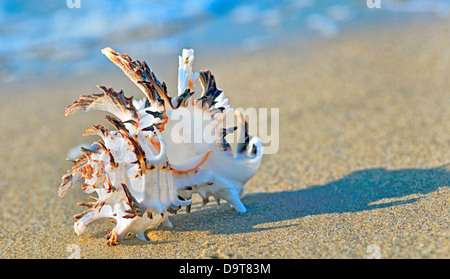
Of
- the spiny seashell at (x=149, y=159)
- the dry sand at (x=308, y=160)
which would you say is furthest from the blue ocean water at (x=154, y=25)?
the spiny seashell at (x=149, y=159)

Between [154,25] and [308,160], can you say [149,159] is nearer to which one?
[308,160]

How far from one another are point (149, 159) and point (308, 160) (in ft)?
6.08

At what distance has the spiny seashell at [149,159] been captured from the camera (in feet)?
8.13

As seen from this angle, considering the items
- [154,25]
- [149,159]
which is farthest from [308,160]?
[154,25]

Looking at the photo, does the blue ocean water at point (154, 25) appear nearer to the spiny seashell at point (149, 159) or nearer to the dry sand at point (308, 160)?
the dry sand at point (308, 160)

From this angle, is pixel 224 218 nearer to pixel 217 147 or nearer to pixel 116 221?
pixel 217 147

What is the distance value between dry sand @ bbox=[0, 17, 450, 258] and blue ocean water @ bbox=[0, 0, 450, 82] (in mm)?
1011

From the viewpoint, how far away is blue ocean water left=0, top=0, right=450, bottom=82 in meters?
8.34

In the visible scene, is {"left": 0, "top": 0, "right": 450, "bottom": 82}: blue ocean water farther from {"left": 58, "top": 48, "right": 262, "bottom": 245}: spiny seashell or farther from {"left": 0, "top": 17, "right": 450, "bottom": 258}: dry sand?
{"left": 58, "top": 48, "right": 262, "bottom": 245}: spiny seashell

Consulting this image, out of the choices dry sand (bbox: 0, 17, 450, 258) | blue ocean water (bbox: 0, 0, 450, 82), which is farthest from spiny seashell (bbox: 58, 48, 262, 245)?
blue ocean water (bbox: 0, 0, 450, 82)

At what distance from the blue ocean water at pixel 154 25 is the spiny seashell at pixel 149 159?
5.23m

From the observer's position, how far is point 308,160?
394 centimetres

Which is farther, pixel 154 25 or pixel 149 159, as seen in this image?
pixel 154 25
